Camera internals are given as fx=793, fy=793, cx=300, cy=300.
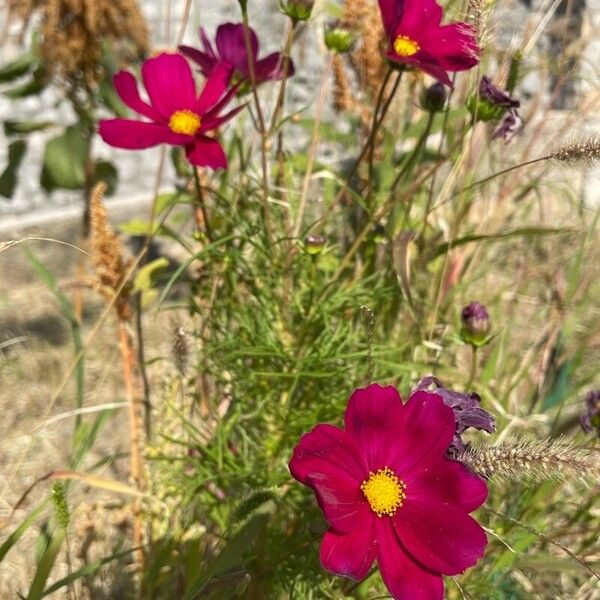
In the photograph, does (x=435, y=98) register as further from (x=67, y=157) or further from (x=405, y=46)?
(x=67, y=157)

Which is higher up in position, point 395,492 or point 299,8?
point 299,8

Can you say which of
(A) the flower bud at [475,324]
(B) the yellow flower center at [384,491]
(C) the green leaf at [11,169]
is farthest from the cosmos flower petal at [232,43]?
(C) the green leaf at [11,169]

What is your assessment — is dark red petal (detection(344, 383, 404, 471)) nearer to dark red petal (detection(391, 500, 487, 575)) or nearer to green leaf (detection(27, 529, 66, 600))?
dark red petal (detection(391, 500, 487, 575))

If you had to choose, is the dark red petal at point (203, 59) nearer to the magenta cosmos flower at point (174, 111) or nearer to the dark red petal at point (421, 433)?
the magenta cosmos flower at point (174, 111)

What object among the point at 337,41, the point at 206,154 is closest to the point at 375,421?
the point at 206,154

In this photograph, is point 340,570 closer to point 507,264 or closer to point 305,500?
point 305,500

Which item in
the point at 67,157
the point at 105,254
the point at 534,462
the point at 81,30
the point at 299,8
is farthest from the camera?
the point at 67,157
